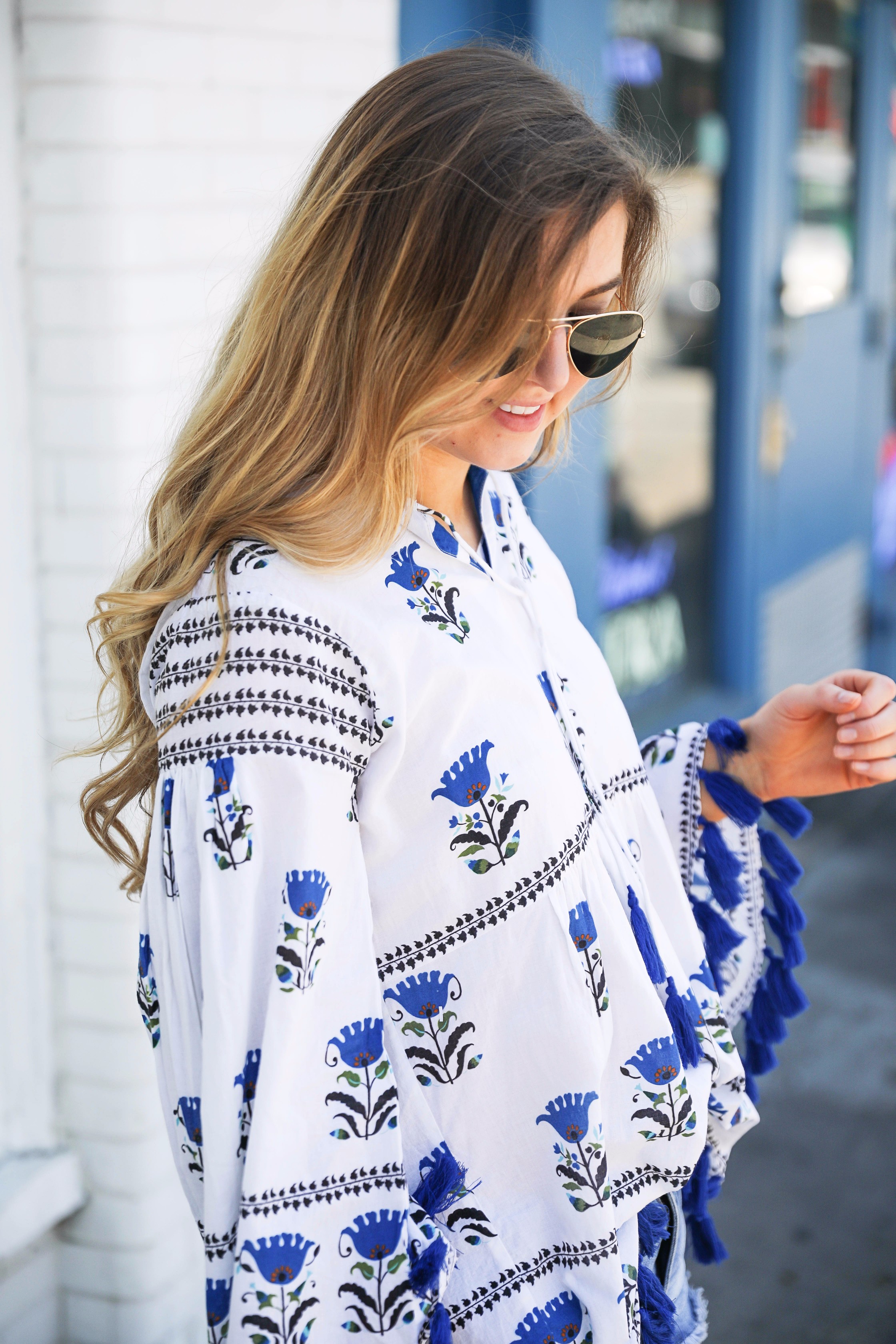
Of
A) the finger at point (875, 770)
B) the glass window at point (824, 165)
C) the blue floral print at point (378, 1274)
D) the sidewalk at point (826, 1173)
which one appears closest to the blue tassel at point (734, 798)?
the finger at point (875, 770)

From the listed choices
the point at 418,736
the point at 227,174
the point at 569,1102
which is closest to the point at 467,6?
the point at 227,174

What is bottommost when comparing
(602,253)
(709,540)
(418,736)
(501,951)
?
(709,540)

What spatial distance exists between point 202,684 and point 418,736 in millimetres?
205

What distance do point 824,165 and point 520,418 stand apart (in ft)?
15.8

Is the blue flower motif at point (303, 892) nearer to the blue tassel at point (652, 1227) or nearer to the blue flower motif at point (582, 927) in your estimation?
the blue flower motif at point (582, 927)

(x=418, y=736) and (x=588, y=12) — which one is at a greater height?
(x=588, y=12)

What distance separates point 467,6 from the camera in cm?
309

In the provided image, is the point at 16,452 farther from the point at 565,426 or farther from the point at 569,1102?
the point at 569,1102

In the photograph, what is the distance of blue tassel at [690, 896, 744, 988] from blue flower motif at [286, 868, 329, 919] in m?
0.76

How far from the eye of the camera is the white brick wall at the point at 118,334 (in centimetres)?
194

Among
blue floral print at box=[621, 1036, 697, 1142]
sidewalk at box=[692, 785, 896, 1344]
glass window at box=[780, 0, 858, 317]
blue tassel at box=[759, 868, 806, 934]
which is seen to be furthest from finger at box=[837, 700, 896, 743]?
glass window at box=[780, 0, 858, 317]

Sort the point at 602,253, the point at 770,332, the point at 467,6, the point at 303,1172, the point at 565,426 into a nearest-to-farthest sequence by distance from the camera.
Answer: the point at 303,1172, the point at 602,253, the point at 565,426, the point at 467,6, the point at 770,332

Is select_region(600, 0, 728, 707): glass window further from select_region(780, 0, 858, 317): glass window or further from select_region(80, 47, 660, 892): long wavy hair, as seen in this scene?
select_region(80, 47, 660, 892): long wavy hair

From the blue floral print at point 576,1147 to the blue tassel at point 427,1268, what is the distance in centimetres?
15
